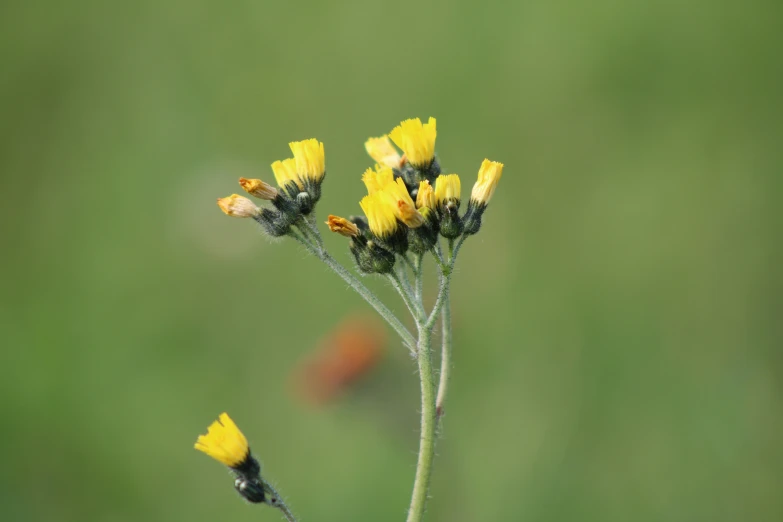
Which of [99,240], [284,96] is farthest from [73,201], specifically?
[284,96]

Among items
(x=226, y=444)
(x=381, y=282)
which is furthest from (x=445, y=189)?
(x=381, y=282)

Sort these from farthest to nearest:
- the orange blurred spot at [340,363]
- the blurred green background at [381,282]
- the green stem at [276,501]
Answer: the blurred green background at [381,282]
the orange blurred spot at [340,363]
the green stem at [276,501]

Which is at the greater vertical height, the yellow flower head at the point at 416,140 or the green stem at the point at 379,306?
the yellow flower head at the point at 416,140

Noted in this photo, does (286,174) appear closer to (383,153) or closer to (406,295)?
(383,153)

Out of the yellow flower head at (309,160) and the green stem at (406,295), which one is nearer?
the green stem at (406,295)

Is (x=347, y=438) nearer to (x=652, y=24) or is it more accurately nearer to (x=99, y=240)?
(x=99, y=240)

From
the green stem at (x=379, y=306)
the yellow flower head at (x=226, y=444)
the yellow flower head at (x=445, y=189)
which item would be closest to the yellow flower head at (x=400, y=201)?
the yellow flower head at (x=445, y=189)

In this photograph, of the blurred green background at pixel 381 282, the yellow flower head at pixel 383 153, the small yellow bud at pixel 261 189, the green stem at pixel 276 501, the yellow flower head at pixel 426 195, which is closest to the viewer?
the green stem at pixel 276 501

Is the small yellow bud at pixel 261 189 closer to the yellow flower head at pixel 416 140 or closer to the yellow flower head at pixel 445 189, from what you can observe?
the yellow flower head at pixel 416 140
